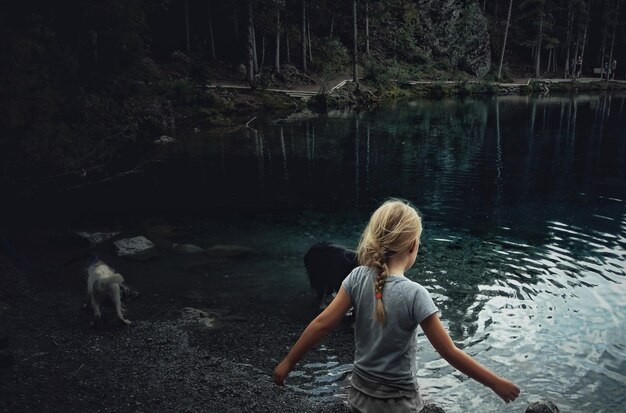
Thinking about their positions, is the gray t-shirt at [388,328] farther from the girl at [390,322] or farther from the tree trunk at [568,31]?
the tree trunk at [568,31]

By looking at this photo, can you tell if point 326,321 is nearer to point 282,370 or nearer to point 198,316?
point 282,370

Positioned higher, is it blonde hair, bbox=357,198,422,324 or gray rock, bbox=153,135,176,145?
blonde hair, bbox=357,198,422,324

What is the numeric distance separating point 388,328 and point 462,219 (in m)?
14.0

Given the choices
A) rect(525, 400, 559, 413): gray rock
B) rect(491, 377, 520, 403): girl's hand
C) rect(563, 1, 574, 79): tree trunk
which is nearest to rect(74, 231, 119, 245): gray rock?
rect(525, 400, 559, 413): gray rock

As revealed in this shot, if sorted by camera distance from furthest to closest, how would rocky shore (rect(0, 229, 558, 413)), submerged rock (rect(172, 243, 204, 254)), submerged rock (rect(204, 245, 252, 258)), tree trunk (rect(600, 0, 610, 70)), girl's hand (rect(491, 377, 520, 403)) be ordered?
tree trunk (rect(600, 0, 610, 70)), submerged rock (rect(172, 243, 204, 254)), submerged rock (rect(204, 245, 252, 258)), rocky shore (rect(0, 229, 558, 413)), girl's hand (rect(491, 377, 520, 403))

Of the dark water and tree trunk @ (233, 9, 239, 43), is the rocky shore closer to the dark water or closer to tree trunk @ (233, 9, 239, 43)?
the dark water

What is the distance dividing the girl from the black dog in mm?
6259

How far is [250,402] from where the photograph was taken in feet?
24.4

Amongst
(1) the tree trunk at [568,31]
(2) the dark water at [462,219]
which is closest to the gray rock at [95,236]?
(2) the dark water at [462,219]

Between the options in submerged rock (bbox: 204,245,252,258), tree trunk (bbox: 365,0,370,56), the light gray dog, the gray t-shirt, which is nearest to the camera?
the gray t-shirt

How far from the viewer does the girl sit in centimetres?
344

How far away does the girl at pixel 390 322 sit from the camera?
3.44 m

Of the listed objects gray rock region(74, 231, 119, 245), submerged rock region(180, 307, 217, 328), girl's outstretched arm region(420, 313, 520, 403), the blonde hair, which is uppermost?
the blonde hair

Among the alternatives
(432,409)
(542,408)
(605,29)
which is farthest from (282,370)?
(605,29)
